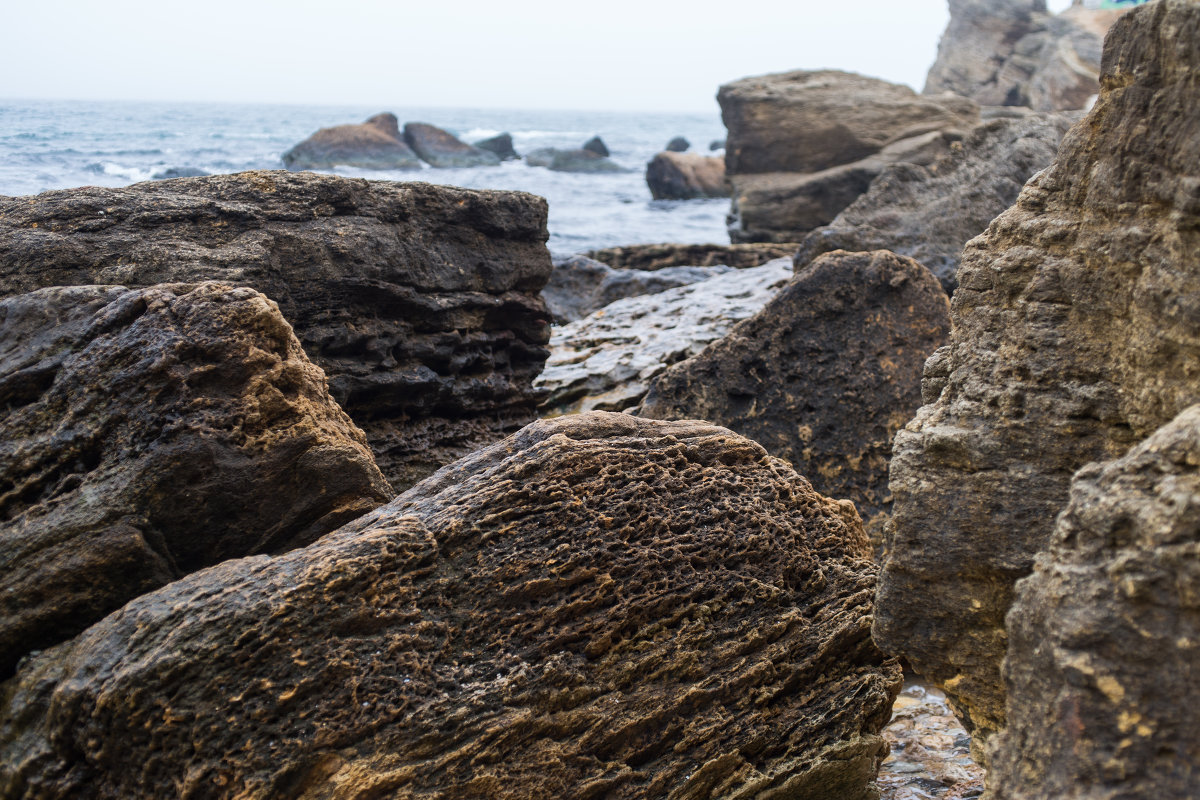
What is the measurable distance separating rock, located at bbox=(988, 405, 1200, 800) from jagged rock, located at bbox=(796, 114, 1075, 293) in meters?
6.36

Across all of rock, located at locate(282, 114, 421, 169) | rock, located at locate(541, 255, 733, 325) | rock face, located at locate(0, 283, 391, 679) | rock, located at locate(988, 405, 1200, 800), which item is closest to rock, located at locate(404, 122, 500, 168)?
rock, located at locate(282, 114, 421, 169)

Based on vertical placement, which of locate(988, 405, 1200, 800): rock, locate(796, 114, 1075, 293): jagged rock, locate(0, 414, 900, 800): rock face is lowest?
locate(0, 414, 900, 800): rock face

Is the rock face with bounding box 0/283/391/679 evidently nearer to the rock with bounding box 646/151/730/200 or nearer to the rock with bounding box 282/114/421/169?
the rock with bounding box 282/114/421/169

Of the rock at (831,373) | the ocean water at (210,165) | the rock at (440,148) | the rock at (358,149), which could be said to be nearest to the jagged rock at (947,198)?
the rock at (831,373)

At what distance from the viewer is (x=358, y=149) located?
29.6 metres

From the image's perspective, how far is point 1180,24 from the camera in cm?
189

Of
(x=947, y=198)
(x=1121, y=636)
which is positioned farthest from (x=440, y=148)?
(x=1121, y=636)

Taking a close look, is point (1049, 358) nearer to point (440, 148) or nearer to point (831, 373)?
point (831, 373)

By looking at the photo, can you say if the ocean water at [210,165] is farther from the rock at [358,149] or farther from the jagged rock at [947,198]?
the jagged rock at [947,198]

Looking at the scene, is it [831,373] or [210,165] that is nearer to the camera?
[831,373]

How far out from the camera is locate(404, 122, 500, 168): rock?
3397 centimetres

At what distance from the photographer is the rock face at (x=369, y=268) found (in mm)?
3736

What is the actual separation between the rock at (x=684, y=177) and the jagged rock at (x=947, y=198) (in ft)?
56.9

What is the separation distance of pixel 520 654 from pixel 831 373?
9.01 ft
